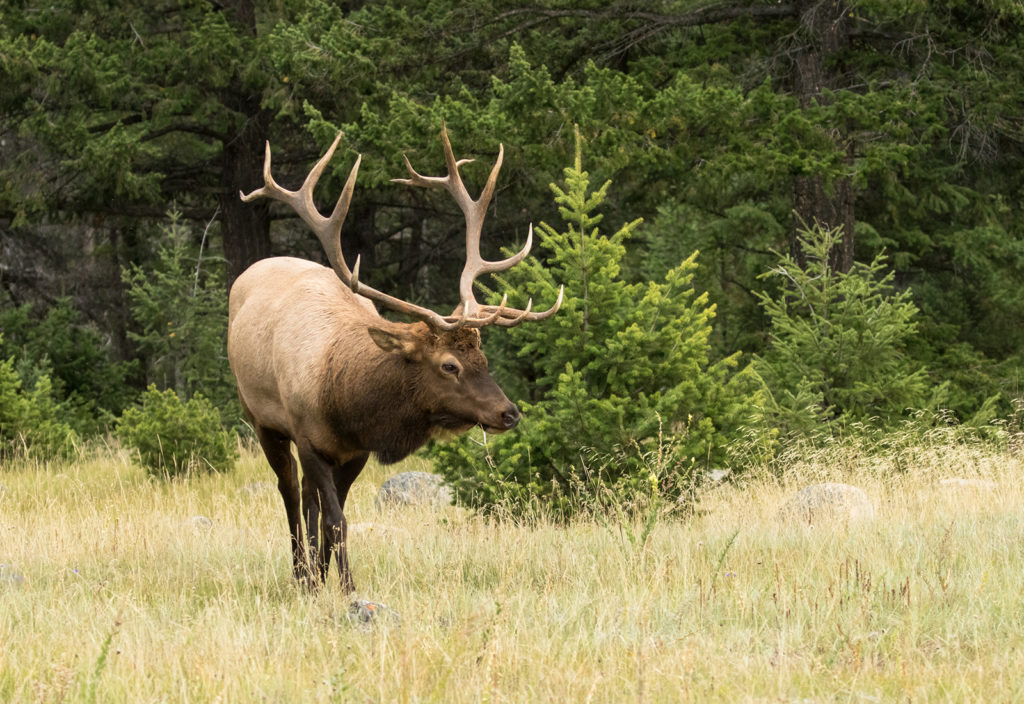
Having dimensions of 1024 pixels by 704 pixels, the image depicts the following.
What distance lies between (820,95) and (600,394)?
638 cm

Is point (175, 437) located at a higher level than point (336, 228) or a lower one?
lower

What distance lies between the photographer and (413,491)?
9641 millimetres

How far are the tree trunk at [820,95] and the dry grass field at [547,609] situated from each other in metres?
5.05

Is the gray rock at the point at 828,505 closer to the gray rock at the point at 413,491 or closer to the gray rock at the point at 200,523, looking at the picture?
the gray rock at the point at 413,491

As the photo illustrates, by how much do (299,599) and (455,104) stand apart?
7.09 meters

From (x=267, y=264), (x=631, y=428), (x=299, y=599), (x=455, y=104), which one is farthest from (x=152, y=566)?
(x=455, y=104)

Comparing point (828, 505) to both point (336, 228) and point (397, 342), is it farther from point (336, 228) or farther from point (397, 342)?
point (336, 228)

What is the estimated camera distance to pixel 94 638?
4473 millimetres

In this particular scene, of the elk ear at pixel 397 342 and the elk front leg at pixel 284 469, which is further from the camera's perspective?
the elk front leg at pixel 284 469

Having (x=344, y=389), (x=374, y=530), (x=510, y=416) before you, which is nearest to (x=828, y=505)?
(x=510, y=416)

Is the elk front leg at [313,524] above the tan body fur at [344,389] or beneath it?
beneath

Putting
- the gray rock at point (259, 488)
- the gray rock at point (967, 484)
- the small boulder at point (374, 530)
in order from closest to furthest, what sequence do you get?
1. the small boulder at point (374, 530)
2. the gray rock at point (967, 484)
3. the gray rock at point (259, 488)

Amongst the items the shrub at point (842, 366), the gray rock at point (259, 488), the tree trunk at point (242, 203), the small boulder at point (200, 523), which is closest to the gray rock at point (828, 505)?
the shrub at point (842, 366)

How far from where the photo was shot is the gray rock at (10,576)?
5.75m
